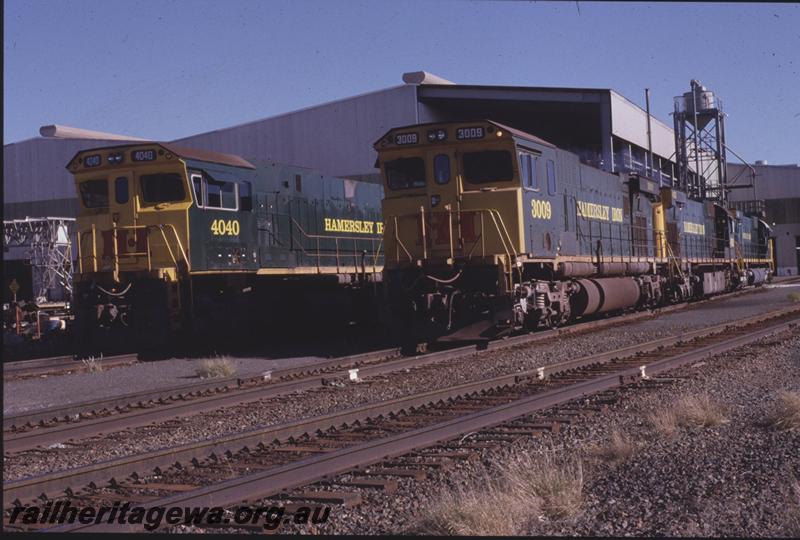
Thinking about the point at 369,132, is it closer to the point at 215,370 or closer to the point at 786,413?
the point at 215,370

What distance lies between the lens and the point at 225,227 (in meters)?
15.5

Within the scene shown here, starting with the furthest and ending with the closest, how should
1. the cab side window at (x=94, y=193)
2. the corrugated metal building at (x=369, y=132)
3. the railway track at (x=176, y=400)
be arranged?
the corrugated metal building at (x=369, y=132) → the cab side window at (x=94, y=193) → the railway track at (x=176, y=400)

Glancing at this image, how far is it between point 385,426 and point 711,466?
2.86 m

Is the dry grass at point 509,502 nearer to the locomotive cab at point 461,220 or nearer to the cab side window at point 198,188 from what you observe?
the locomotive cab at point 461,220

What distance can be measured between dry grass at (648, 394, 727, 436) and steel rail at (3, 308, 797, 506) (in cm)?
244

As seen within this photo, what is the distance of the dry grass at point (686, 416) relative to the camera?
695cm

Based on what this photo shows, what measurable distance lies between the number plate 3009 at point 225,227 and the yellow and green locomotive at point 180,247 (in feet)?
0.06

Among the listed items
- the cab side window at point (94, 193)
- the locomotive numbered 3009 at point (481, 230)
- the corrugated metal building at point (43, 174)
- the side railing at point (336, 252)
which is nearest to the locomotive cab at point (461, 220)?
the locomotive numbered 3009 at point (481, 230)

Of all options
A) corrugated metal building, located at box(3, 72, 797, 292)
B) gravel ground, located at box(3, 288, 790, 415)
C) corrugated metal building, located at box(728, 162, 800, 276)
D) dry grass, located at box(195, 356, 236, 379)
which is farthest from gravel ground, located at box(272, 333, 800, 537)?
corrugated metal building, located at box(728, 162, 800, 276)

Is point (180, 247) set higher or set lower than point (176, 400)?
higher

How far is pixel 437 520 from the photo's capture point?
14.8 feet

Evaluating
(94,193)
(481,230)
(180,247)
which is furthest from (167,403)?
(94,193)

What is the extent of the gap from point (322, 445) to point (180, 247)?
8634mm

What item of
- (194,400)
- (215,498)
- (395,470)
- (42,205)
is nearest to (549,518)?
(395,470)
